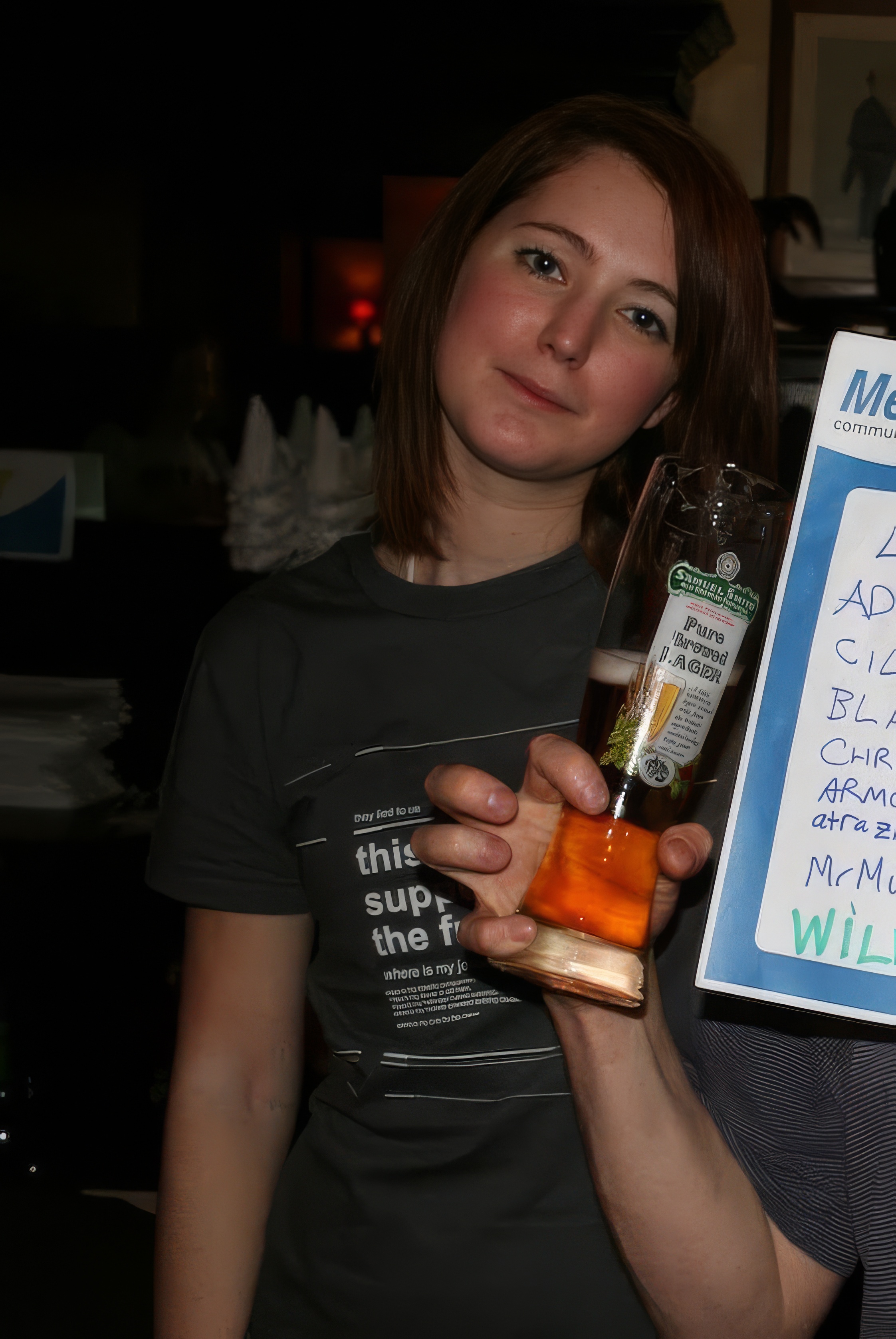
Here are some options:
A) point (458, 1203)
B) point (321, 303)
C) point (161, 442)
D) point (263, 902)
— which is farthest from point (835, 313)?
point (458, 1203)

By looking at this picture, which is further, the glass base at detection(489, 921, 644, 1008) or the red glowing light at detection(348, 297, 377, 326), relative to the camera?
the red glowing light at detection(348, 297, 377, 326)

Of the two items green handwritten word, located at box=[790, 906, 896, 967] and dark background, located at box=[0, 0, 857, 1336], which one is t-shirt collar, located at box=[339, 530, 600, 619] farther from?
dark background, located at box=[0, 0, 857, 1336]

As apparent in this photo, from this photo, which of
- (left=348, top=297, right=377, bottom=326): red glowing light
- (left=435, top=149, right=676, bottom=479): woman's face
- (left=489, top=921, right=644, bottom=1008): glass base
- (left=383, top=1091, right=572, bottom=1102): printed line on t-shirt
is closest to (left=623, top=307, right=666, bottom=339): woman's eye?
(left=435, top=149, right=676, bottom=479): woman's face

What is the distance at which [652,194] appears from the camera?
0.90 metres

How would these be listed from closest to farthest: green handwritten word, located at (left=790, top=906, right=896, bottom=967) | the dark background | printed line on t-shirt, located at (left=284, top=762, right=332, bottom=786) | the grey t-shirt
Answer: green handwritten word, located at (left=790, top=906, right=896, bottom=967), the grey t-shirt, printed line on t-shirt, located at (left=284, top=762, right=332, bottom=786), the dark background

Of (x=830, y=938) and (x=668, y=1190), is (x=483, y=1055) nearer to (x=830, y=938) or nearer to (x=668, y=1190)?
(x=668, y=1190)

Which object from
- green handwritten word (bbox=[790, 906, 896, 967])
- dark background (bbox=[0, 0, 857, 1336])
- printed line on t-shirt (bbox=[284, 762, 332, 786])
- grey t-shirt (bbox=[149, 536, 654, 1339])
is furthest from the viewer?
dark background (bbox=[0, 0, 857, 1336])

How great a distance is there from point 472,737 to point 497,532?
211mm

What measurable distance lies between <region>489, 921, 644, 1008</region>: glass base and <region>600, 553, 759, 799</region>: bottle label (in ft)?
0.34

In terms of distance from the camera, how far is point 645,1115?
660 millimetres

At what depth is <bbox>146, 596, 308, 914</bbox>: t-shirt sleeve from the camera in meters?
0.97

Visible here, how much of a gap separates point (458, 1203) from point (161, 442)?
153cm

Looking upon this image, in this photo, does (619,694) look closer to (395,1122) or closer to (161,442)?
(395,1122)

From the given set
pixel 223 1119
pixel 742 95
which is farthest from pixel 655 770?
pixel 742 95
